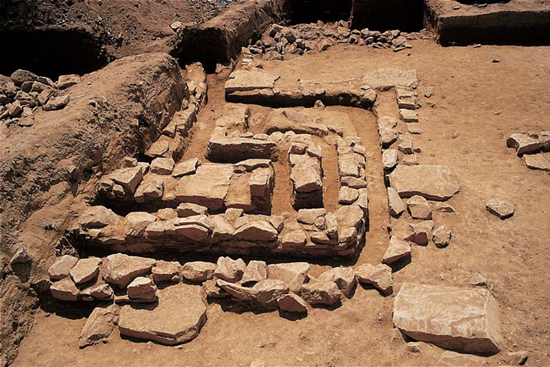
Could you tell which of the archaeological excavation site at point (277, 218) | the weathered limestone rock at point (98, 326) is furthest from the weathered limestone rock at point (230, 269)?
the weathered limestone rock at point (98, 326)

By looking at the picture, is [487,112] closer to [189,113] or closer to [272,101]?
[272,101]

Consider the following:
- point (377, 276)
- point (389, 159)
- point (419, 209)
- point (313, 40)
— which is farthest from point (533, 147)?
point (313, 40)

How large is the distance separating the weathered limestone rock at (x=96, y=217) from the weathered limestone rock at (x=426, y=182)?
3.26 meters

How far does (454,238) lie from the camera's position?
14.4 ft

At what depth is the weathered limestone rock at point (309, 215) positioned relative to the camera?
14.4 ft

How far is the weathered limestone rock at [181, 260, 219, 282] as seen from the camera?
3.98 meters

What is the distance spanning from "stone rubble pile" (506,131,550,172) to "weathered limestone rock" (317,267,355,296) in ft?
10.1

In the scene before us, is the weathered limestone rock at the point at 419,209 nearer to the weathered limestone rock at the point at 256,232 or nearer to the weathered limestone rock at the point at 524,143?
the weathered limestone rock at the point at 256,232

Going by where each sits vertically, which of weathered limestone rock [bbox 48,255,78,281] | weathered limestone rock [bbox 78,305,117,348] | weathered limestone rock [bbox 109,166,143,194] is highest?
weathered limestone rock [bbox 109,166,143,194]

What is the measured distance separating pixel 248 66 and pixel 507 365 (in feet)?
22.5

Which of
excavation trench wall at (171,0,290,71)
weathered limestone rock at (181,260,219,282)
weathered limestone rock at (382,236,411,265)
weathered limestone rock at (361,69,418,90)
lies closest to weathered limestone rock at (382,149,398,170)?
weathered limestone rock at (382,236,411,265)

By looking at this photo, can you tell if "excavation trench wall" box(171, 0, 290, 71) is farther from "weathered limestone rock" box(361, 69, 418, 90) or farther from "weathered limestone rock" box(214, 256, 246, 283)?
"weathered limestone rock" box(214, 256, 246, 283)

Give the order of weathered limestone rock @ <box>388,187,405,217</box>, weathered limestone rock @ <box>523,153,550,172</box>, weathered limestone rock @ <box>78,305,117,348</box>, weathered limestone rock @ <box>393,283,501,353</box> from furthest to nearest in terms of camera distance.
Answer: weathered limestone rock @ <box>523,153,550,172</box> → weathered limestone rock @ <box>388,187,405,217</box> → weathered limestone rock @ <box>78,305,117,348</box> → weathered limestone rock @ <box>393,283,501,353</box>

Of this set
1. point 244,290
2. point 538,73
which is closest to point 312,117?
point 244,290
